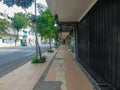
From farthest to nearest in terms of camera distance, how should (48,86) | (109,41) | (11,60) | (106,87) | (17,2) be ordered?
(11,60)
(17,2)
(48,86)
(109,41)
(106,87)

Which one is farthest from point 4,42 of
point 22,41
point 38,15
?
point 38,15

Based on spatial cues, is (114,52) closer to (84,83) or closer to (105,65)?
(105,65)

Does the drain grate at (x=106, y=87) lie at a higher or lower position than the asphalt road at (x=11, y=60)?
higher

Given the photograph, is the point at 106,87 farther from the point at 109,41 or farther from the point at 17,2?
the point at 17,2

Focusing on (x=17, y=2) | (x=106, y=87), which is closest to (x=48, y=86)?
(x=106, y=87)

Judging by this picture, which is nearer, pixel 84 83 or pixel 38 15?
pixel 84 83

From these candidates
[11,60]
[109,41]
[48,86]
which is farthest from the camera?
[11,60]

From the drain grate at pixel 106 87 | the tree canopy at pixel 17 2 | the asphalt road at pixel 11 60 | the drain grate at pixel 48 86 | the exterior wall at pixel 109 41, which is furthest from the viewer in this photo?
the asphalt road at pixel 11 60

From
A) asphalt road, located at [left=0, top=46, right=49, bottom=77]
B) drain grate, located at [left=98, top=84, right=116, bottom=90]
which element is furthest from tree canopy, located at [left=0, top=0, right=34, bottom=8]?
drain grate, located at [left=98, top=84, right=116, bottom=90]

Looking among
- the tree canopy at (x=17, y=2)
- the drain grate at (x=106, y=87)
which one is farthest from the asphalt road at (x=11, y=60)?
the drain grate at (x=106, y=87)

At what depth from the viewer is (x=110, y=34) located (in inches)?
278

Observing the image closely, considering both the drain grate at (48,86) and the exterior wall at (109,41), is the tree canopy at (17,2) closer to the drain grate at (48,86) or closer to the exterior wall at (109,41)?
the exterior wall at (109,41)

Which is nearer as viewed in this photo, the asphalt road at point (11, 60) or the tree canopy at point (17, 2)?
the tree canopy at point (17, 2)

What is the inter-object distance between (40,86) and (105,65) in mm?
2424
